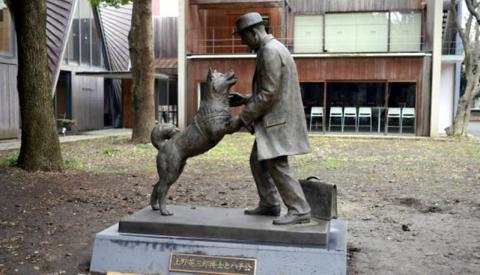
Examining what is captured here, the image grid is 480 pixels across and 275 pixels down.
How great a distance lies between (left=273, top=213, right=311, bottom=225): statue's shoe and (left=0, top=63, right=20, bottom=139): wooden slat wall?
628 inches

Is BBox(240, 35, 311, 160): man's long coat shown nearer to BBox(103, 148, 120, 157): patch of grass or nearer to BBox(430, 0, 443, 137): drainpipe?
BBox(103, 148, 120, 157): patch of grass

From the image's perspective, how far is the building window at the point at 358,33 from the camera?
72.8ft

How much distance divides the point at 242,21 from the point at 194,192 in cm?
468

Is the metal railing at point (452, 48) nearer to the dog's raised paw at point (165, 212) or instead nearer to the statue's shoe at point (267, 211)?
the statue's shoe at point (267, 211)

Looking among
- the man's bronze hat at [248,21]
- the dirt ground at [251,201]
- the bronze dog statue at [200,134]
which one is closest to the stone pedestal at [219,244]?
the bronze dog statue at [200,134]

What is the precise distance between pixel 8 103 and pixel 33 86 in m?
9.78

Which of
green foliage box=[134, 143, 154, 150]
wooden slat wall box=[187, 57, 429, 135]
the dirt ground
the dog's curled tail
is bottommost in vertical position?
the dirt ground

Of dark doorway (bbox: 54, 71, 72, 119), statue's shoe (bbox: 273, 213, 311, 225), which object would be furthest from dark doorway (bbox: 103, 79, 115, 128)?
statue's shoe (bbox: 273, 213, 311, 225)

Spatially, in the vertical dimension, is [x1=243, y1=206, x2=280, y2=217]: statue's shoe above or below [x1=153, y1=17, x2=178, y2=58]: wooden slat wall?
below

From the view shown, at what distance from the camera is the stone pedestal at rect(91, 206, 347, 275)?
447 centimetres

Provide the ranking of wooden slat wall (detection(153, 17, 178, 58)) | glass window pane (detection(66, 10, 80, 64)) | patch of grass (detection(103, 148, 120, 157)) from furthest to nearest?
wooden slat wall (detection(153, 17, 178, 58))
glass window pane (detection(66, 10, 80, 64))
patch of grass (detection(103, 148, 120, 157))

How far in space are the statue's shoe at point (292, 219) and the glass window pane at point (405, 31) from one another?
732 inches

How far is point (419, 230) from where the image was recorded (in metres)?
6.53

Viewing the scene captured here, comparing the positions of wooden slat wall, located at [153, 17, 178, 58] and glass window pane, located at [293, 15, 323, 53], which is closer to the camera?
glass window pane, located at [293, 15, 323, 53]
